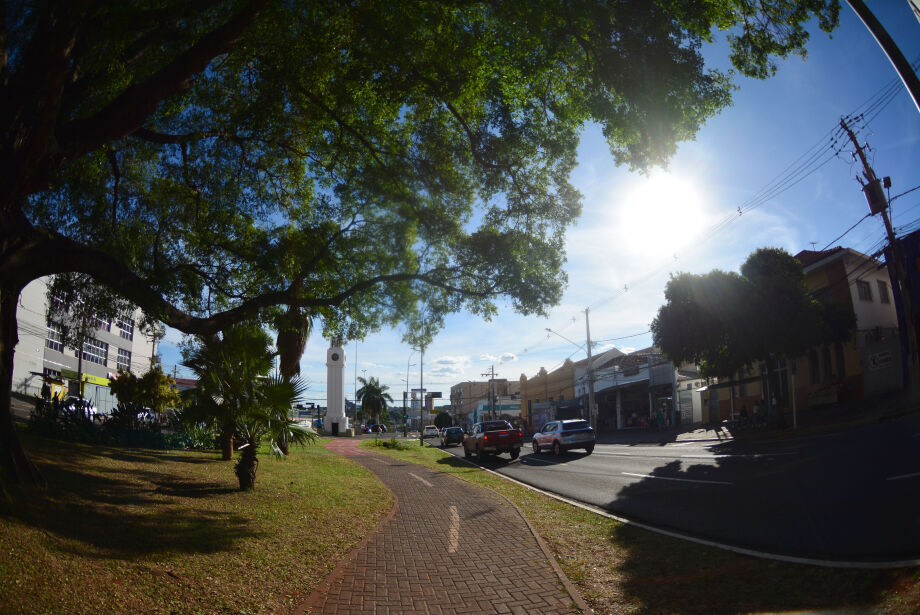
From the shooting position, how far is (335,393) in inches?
2041

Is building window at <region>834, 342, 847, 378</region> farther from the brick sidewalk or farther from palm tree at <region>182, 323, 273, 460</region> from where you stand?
palm tree at <region>182, 323, 273, 460</region>

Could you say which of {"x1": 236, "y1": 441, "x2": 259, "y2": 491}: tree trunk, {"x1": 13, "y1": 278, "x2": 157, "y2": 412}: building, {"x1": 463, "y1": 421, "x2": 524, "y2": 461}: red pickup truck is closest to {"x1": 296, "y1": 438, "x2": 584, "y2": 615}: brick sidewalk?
{"x1": 236, "y1": 441, "x2": 259, "y2": 491}: tree trunk

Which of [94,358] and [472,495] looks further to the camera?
[94,358]

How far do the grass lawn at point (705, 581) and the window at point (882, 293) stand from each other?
27129 mm

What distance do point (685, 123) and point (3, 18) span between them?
901cm

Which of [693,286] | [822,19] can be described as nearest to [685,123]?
[822,19]

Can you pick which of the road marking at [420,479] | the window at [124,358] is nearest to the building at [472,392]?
the window at [124,358]

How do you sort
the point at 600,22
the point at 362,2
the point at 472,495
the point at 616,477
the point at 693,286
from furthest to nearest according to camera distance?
the point at 693,286 < the point at 616,477 < the point at 472,495 < the point at 362,2 < the point at 600,22

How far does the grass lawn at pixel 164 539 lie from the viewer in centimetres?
397

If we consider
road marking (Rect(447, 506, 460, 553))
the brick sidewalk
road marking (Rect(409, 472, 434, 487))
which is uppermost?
the brick sidewalk

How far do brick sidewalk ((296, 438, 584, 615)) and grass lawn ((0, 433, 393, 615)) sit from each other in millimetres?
392

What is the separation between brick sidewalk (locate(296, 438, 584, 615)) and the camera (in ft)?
14.7

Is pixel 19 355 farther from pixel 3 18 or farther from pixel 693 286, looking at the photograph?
pixel 693 286

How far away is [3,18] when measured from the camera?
5586 mm
